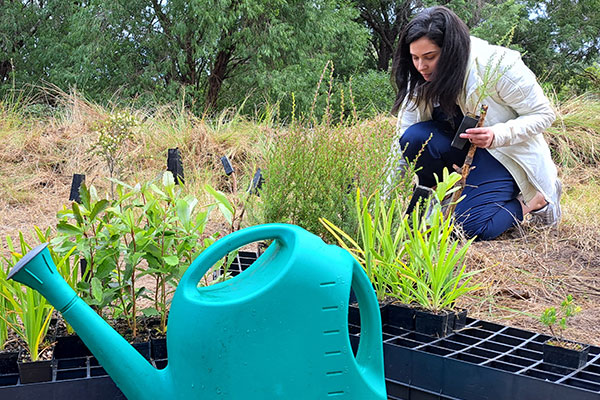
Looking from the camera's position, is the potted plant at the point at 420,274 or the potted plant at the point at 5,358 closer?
the potted plant at the point at 5,358

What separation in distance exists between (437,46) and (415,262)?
5.19 ft

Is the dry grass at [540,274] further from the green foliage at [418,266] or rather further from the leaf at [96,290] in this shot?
the leaf at [96,290]

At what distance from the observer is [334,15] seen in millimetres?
12047

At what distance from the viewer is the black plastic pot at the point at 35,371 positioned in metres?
1.37

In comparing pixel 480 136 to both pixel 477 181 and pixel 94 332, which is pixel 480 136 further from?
pixel 94 332

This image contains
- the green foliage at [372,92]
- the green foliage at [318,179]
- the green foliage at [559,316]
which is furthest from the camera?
the green foliage at [372,92]

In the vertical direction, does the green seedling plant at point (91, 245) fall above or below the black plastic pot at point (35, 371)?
above

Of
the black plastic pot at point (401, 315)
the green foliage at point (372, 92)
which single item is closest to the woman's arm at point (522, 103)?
the black plastic pot at point (401, 315)

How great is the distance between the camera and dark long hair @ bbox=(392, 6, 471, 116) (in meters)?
3.06

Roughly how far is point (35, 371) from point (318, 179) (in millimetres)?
1303

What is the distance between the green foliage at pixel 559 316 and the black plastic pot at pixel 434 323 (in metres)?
0.26

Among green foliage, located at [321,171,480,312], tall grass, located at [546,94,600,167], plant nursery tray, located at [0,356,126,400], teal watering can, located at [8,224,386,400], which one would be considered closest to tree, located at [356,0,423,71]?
tall grass, located at [546,94,600,167]

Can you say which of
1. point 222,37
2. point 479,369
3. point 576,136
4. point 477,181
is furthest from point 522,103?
point 222,37

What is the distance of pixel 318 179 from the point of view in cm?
237
